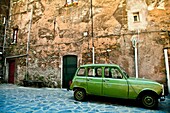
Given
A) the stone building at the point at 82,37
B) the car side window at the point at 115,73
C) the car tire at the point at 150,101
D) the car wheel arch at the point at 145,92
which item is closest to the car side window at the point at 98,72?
the car side window at the point at 115,73

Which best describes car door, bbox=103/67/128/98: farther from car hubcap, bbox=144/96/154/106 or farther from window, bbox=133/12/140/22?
window, bbox=133/12/140/22

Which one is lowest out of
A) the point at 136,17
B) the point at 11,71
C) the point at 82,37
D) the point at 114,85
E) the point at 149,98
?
the point at 149,98

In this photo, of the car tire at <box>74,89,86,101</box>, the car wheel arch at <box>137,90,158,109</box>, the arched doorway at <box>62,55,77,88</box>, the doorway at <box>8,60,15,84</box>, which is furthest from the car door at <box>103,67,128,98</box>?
the doorway at <box>8,60,15,84</box>

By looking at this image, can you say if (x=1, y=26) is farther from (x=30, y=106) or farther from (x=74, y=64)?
(x=30, y=106)

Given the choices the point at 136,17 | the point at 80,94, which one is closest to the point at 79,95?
the point at 80,94

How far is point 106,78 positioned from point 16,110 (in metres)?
3.43

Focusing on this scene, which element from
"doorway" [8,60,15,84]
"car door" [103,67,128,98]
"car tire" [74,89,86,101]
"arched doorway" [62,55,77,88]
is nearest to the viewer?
"car door" [103,67,128,98]

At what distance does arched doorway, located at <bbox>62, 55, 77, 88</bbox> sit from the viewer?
912cm

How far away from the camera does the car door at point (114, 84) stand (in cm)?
511

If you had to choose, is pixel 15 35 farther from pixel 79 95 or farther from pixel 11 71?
pixel 79 95

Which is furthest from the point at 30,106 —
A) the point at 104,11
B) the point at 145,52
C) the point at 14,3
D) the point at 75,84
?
the point at 14,3

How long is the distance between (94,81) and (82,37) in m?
4.29

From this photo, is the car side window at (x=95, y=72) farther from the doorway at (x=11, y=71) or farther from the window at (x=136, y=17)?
the doorway at (x=11, y=71)

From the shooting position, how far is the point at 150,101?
4.85 metres
